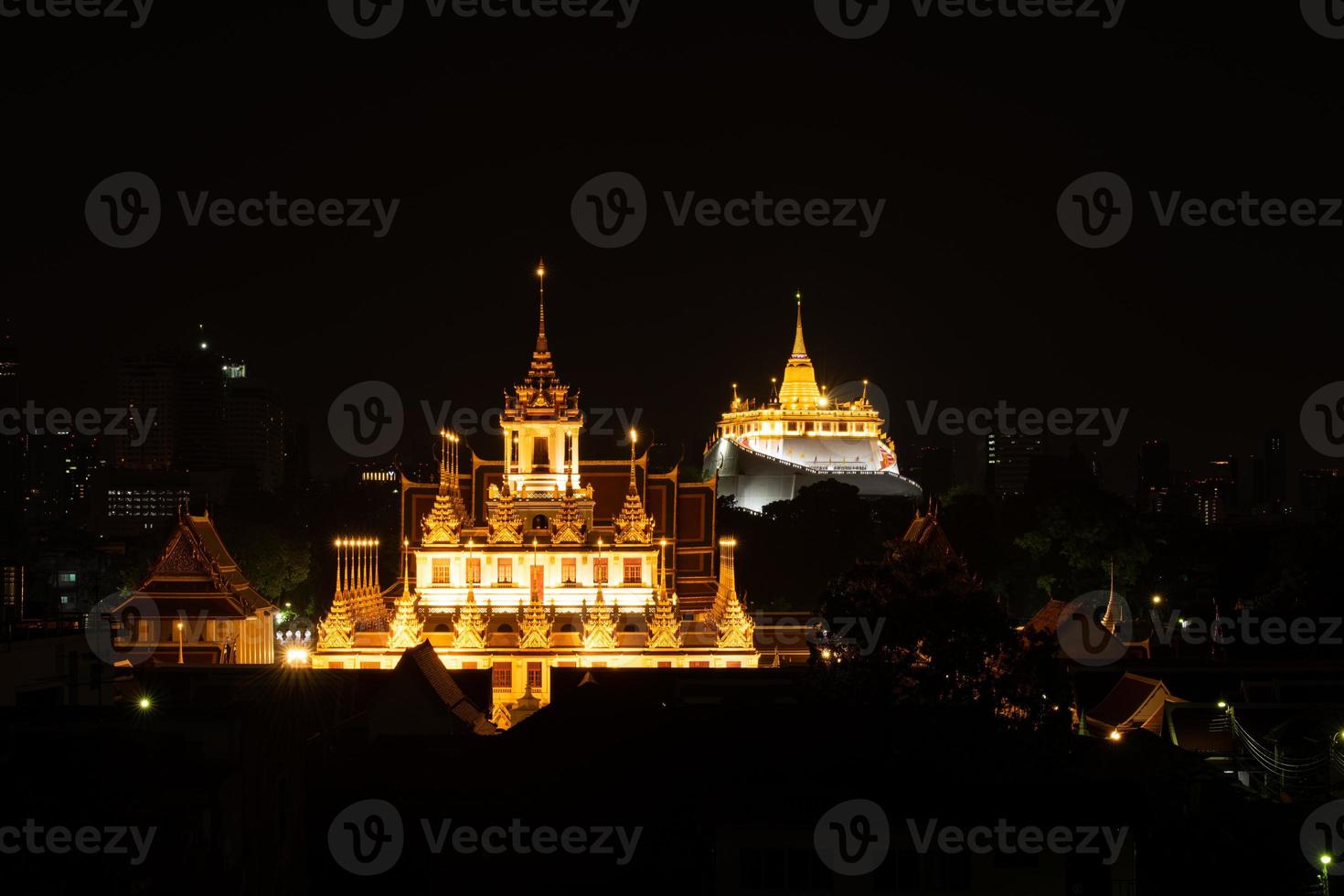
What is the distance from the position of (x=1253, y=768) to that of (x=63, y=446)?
174199mm

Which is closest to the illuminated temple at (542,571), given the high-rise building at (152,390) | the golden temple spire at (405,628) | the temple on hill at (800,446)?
the golden temple spire at (405,628)

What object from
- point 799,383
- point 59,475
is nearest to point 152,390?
point 59,475

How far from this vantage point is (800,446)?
446 feet

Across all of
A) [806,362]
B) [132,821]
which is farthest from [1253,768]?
[806,362]

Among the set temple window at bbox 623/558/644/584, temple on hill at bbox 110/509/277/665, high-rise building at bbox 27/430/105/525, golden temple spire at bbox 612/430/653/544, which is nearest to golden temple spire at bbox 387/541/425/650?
temple on hill at bbox 110/509/277/665

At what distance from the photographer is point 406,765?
3186 cm

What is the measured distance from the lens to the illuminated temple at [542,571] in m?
56.4

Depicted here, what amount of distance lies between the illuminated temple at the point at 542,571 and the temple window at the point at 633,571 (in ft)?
Result: 0.23

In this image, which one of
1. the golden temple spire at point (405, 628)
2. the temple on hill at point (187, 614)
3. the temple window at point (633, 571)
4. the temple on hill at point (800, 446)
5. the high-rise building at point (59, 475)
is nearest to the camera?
the golden temple spire at point (405, 628)

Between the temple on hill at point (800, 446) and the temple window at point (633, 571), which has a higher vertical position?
the temple on hill at point (800, 446)

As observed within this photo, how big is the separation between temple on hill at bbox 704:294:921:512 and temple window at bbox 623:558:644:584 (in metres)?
66.7

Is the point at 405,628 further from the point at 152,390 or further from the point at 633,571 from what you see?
the point at 152,390

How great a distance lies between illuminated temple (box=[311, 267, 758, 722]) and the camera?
56.4m

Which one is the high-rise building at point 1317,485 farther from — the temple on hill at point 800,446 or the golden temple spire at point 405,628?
the golden temple spire at point 405,628
